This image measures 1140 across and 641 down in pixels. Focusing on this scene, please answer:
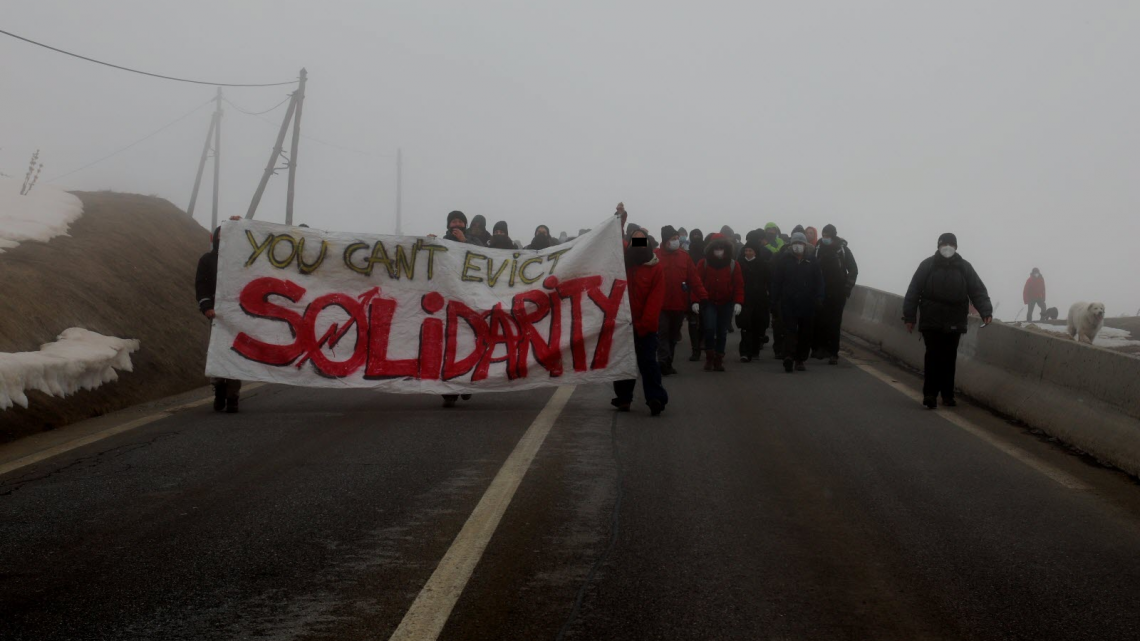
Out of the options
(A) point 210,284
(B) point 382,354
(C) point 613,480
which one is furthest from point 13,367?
(C) point 613,480

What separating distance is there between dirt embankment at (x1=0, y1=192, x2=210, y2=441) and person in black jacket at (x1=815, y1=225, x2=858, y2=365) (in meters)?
8.53

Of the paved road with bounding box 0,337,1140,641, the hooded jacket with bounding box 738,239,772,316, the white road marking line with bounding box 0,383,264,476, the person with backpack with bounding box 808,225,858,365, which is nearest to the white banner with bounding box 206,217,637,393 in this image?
the white road marking line with bounding box 0,383,264,476

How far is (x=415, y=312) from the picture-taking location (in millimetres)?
11648

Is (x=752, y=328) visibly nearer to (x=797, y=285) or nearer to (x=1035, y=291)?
(x=797, y=285)

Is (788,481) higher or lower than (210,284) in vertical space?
lower

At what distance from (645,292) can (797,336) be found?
4.80m

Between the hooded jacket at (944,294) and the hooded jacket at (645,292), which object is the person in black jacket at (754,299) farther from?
the hooded jacket at (645,292)

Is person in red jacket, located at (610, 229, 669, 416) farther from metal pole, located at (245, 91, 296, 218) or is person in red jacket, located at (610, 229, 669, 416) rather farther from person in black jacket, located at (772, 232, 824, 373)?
metal pole, located at (245, 91, 296, 218)

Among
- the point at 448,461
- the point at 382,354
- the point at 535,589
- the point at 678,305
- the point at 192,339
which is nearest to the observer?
the point at 535,589

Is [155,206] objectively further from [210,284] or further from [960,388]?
[960,388]

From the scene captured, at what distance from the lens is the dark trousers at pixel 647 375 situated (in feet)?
35.3

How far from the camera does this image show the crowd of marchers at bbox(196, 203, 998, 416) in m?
11.3

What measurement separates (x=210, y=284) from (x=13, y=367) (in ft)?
6.51

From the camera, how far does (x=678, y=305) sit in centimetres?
1479
